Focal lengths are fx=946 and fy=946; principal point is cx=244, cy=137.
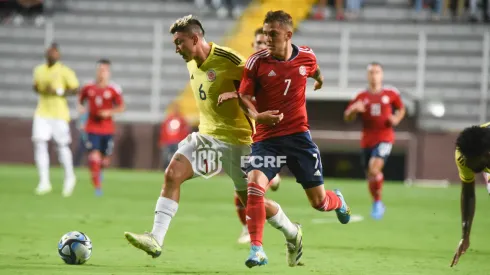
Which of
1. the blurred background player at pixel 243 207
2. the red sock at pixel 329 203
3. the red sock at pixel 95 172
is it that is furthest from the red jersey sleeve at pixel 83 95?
the red sock at pixel 329 203

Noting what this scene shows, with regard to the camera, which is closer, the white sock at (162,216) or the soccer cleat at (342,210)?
the white sock at (162,216)

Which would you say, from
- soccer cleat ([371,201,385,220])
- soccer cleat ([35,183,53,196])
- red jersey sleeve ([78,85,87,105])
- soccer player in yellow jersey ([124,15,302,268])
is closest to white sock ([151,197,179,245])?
soccer player in yellow jersey ([124,15,302,268])

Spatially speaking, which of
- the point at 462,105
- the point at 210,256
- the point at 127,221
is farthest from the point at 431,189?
the point at 210,256

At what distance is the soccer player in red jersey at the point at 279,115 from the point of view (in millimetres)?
7746

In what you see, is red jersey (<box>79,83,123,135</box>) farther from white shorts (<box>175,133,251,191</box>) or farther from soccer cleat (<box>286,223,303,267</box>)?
soccer cleat (<box>286,223,303,267</box>)

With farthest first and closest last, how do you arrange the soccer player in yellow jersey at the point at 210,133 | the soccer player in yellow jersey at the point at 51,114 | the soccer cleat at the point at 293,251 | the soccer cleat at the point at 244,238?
1. the soccer player in yellow jersey at the point at 51,114
2. the soccer cleat at the point at 244,238
3. the soccer cleat at the point at 293,251
4. the soccer player in yellow jersey at the point at 210,133

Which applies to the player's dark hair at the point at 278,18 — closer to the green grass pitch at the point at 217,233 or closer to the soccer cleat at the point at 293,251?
the soccer cleat at the point at 293,251

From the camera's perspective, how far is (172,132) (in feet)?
75.1

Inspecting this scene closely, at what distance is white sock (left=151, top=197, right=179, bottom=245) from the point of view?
26.1ft

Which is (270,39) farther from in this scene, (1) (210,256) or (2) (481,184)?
(2) (481,184)

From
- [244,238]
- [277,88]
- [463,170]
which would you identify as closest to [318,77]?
[277,88]

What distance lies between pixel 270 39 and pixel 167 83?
56.9 ft

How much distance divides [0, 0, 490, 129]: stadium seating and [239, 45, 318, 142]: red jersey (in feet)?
49.0

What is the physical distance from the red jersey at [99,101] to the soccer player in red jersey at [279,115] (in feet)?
32.3
